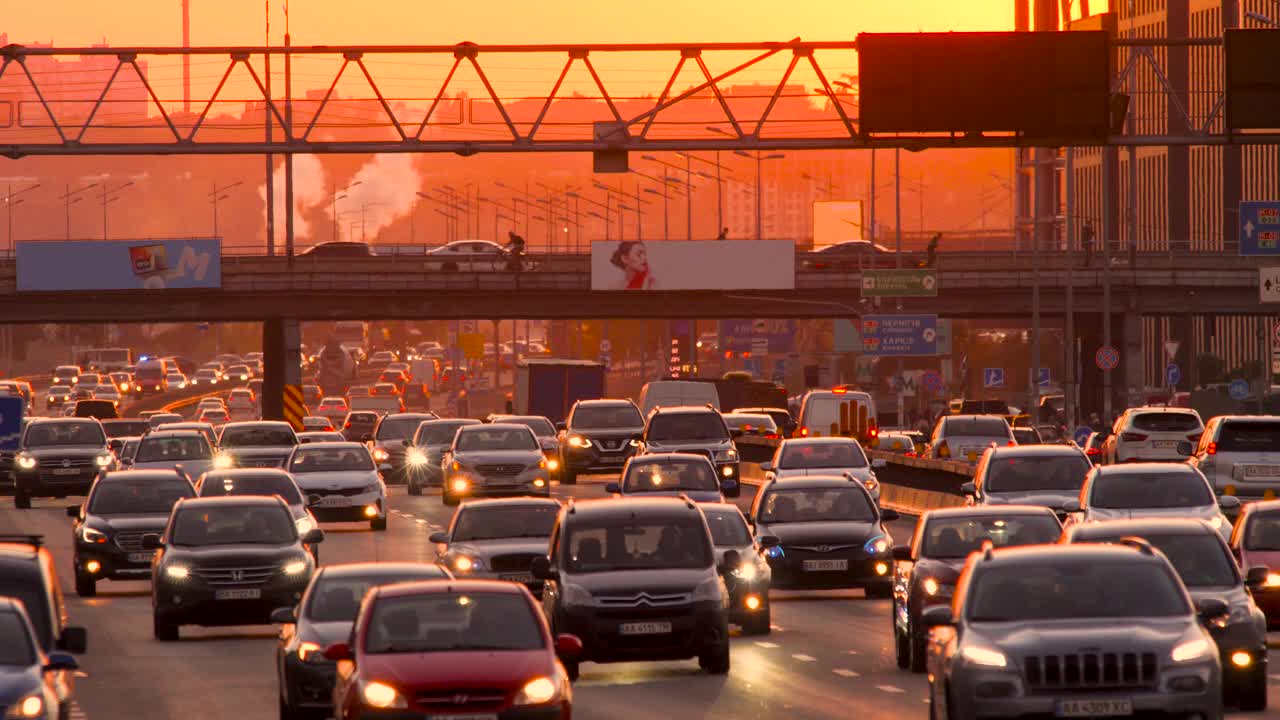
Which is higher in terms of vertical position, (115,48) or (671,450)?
(115,48)

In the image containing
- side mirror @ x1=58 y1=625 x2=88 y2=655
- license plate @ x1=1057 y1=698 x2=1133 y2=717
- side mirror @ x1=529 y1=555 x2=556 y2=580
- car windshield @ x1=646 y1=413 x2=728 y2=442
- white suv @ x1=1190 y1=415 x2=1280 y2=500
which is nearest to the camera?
license plate @ x1=1057 y1=698 x2=1133 y2=717

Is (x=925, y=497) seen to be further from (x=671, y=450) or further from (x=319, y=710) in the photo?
(x=319, y=710)

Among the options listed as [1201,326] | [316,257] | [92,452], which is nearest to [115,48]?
[92,452]

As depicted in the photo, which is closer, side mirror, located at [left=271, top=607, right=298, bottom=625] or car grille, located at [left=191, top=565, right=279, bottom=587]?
side mirror, located at [left=271, top=607, right=298, bottom=625]

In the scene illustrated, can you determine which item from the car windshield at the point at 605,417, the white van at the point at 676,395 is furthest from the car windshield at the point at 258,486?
the white van at the point at 676,395

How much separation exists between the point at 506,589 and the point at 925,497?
3498 cm

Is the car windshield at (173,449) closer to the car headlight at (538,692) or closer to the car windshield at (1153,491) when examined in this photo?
the car windshield at (1153,491)

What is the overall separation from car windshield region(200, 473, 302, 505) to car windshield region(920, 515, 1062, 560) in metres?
13.6

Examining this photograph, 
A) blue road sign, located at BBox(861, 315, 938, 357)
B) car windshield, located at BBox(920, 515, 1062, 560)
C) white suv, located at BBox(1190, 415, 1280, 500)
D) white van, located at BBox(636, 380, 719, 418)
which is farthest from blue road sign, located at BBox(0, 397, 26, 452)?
blue road sign, located at BBox(861, 315, 938, 357)

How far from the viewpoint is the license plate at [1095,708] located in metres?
14.9

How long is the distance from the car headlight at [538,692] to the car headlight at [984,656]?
2.47 metres

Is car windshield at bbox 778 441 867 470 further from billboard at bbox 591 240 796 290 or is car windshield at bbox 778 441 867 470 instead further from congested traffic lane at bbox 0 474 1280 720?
billboard at bbox 591 240 796 290

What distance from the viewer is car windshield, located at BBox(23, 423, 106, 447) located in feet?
179

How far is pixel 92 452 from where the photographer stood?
5394 centimetres
